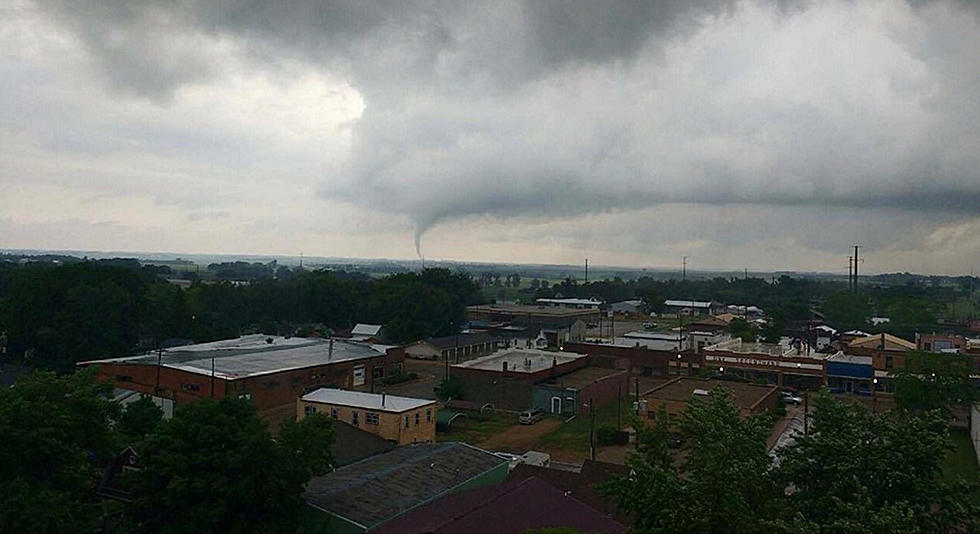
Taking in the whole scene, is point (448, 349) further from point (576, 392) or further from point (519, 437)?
point (519, 437)

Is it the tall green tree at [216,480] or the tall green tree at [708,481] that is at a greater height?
the tall green tree at [708,481]

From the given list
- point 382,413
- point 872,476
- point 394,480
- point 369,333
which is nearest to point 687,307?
point 369,333

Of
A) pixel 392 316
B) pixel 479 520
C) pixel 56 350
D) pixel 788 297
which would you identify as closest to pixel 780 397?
pixel 479 520

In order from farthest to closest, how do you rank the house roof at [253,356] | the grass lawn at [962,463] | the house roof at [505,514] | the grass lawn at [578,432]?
the house roof at [253,356]
the grass lawn at [578,432]
the grass lawn at [962,463]
the house roof at [505,514]

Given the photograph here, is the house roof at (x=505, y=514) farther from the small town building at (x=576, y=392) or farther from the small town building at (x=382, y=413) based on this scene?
the small town building at (x=576, y=392)

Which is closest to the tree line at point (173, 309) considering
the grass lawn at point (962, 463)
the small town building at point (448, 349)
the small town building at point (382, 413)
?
the small town building at point (448, 349)

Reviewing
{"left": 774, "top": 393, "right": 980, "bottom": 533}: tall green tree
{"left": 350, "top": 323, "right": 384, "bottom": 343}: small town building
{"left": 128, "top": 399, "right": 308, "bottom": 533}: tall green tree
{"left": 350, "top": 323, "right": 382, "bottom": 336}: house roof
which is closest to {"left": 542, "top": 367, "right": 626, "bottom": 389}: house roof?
{"left": 350, "top": 323, "right": 384, "bottom": 343}: small town building

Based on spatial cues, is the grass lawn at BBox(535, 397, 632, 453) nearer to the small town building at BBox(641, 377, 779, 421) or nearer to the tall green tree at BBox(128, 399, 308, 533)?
the small town building at BBox(641, 377, 779, 421)
